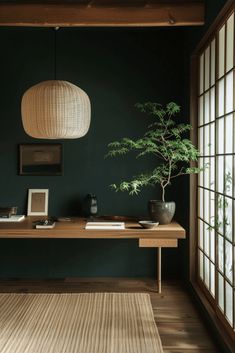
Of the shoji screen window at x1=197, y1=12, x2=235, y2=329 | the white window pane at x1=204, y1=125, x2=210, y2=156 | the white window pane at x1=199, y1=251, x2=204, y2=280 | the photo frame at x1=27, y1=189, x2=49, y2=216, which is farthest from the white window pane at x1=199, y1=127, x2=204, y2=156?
the photo frame at x1=27, y1=189, x2=49, y2=216

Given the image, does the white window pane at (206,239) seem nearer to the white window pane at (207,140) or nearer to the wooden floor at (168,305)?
the wooden floor at (168,305)

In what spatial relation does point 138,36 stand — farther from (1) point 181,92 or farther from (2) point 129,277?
(2) point 129,277

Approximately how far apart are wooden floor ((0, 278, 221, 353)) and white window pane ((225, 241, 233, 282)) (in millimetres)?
496

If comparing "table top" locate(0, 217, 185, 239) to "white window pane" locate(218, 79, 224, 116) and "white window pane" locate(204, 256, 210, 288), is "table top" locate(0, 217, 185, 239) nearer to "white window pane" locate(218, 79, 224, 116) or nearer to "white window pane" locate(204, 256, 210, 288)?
"white window pane" locate(204, 256, 210, 288)

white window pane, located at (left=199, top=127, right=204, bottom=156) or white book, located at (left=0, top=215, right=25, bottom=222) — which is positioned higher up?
white window pane, located at (left=199, top=127, right=204, bottom=156)

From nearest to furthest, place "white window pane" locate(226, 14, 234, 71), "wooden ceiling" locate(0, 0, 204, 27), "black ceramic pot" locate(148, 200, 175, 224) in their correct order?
"white window pane" locate(226, 14, 234, 71) → "wooden ceiling" locate(0, 0, 204, 27) → "black ceramic pot" locate(148, 200, 175, 224)

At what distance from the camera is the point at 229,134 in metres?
2.96

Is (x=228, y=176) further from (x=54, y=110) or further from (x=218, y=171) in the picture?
(x=54, y=110)

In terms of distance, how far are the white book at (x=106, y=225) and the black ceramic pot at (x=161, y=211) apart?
305 mm

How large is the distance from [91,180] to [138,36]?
64.0 inches

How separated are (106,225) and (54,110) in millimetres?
1271

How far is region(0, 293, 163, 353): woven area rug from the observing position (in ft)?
9.43

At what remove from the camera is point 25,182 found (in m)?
4.62

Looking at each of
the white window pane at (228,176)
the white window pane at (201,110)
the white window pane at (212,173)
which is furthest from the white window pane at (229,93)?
the white window pane at (201,110)
